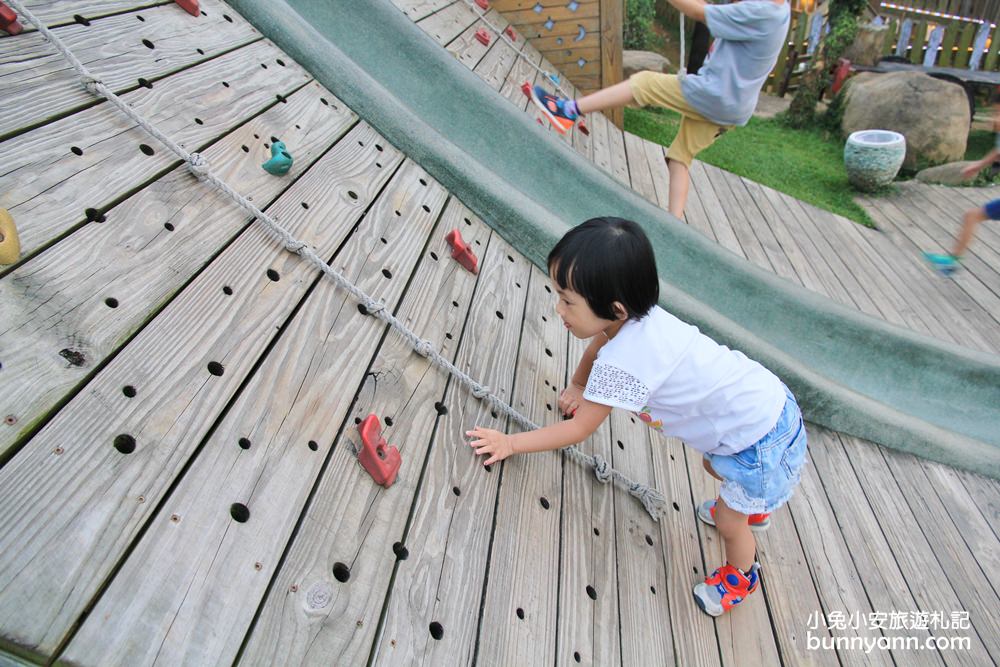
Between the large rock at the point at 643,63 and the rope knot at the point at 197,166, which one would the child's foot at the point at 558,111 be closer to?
the rope knot at the point at 197,166

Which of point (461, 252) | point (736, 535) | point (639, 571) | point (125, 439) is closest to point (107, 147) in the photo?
point (125, 439)

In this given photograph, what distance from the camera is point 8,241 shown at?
1121mm

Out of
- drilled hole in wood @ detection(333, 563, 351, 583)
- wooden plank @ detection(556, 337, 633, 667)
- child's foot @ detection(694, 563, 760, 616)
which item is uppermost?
drilled hole in wood @ detection(333, 563, 351, 583)

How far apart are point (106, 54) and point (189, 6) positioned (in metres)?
0.57

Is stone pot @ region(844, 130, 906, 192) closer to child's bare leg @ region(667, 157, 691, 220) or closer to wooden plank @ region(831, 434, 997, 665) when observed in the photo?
child's bare leg @ region(667, 157, 691, 220)

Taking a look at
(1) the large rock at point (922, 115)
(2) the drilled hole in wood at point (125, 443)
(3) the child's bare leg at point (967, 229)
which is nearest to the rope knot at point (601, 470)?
(2) the drilled hole in wood at point (125, 443)

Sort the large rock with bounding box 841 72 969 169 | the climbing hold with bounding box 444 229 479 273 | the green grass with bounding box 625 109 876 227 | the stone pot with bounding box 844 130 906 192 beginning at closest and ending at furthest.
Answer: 1. the climbing hold with bounding box 444 229 479 273
2. the stone pot with bounding box 844 130 906 192
3. the green grass with bounding box 625 109 876 227
4. the large rock with bounding box 841 72 969 169

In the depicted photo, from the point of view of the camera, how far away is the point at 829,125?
7.55m

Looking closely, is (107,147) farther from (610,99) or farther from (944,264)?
(944,264)

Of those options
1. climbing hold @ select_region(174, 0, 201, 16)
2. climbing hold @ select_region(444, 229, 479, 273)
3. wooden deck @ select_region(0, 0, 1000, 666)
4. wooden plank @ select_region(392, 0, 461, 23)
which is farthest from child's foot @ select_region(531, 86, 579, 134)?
climbing hold @ select_region(174, 0, 201, 16)

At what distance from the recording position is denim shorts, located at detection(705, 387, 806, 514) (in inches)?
63.1

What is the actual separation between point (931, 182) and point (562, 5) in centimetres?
367

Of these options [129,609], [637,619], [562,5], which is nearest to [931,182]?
[562,5]

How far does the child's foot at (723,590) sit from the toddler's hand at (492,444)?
68 centimetres
